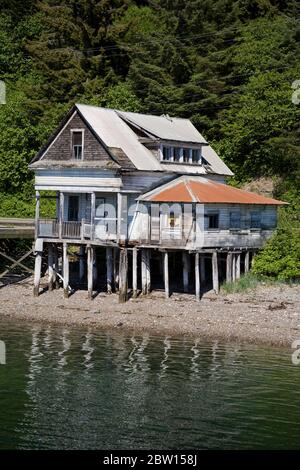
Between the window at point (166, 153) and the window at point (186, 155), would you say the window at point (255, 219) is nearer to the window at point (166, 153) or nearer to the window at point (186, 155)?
the window at point (186, 155)

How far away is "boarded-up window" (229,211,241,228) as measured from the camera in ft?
139

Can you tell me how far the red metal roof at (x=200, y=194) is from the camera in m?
40.8

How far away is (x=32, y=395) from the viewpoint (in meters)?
25.7

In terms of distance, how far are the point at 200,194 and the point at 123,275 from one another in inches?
207

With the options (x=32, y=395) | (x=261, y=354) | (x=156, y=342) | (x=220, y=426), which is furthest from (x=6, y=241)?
(x=220, y=426)

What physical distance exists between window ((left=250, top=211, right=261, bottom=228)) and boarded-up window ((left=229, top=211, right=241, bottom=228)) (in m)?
1.08

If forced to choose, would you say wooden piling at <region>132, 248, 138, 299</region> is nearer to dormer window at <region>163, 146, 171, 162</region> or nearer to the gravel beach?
the gravel beach

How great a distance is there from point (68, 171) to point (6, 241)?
8.57 m

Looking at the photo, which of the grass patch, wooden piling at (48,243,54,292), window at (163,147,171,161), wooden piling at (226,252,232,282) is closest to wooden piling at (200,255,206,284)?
wooden piling at (226,252,232,282)

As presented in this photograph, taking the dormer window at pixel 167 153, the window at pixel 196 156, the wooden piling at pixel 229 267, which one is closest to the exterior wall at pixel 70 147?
the dormer window at pixel 167 153

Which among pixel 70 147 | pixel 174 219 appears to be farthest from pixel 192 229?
pixel 70 147

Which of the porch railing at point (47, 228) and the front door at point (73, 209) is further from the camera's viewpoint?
the front door at point (73, 209)
